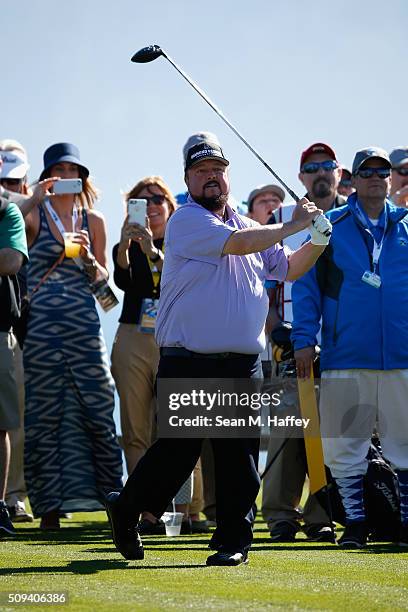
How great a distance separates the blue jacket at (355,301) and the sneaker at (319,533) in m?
1.15

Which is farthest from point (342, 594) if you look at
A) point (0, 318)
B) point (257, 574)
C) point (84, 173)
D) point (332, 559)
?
point (84, 173)

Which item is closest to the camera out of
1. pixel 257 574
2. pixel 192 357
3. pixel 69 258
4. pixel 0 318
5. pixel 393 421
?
pixel 257 574

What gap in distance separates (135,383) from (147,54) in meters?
2.68

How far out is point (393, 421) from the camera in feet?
28.0

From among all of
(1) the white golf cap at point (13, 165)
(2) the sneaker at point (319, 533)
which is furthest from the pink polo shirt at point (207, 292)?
(1) the white golf cap at point (13, 165)

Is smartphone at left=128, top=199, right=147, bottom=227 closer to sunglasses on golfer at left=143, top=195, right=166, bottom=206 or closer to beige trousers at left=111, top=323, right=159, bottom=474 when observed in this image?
sunglasses on golfer at left=143, top=195, right=166, bottom=206

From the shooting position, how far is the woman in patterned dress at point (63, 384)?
32.1ft

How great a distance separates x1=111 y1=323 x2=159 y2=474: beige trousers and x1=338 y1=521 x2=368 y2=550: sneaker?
2079 millimetres

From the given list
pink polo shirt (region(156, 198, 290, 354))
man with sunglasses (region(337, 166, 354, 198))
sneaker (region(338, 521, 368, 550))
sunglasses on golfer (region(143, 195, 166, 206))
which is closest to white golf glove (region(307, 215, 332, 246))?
pink polo shirt (region(156, 198, 290, 354))

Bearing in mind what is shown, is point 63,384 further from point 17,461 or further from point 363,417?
point 363,417

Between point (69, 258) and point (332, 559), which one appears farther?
point (69, 258)

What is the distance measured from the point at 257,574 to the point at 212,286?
1468 mm

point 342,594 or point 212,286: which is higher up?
point 212,286

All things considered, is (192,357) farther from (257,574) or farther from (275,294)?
(275,294)
